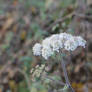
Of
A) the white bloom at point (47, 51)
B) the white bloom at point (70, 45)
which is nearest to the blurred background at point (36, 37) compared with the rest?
the white bloom at point (47, 51)

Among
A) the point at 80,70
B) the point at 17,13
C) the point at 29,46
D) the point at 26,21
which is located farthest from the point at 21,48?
the point at 80,70

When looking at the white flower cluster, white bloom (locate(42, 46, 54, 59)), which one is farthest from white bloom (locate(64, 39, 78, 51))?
white bloom (locate(42, 46, 54, 59))

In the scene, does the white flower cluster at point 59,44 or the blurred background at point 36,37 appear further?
the blurred background at point 36,37

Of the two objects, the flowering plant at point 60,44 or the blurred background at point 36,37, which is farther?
the blurred background at point 36,37

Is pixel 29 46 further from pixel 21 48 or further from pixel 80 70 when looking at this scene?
pixel 80 70

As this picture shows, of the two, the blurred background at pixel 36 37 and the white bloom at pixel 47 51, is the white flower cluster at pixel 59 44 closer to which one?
the white bloom at pixel 47 51

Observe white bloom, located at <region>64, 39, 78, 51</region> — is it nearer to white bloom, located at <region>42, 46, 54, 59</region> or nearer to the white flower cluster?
the white flower cluster

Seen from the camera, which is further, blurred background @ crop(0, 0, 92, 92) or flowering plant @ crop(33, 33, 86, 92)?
blurred background @ crop(0, 0, 92, 92)

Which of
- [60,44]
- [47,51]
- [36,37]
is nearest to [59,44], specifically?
[60,44]

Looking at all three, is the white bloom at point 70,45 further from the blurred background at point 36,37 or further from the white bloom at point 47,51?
the blurred background at point 36,37
